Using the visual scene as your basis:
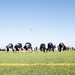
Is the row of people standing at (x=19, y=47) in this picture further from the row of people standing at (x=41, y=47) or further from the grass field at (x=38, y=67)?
the grass field at (x=38, y=67)

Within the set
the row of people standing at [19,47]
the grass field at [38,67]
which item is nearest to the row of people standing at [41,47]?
the row of people standing at [19,47]

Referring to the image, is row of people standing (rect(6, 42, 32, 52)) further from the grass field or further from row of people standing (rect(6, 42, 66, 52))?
the grass field

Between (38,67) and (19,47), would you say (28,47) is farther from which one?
(38,67)

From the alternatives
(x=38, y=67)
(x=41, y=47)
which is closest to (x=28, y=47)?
(x=41, y=47)

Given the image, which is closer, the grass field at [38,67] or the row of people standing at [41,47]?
the grass field at [38,67]

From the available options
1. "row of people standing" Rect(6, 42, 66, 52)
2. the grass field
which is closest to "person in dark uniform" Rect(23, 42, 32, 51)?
"row of people standing" Rect(6, 42, 66, 52)

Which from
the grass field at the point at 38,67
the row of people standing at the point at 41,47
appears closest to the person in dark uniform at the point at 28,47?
the row of people standing at the point at 41,47

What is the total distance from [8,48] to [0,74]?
152ft

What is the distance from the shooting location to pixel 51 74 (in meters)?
7.02

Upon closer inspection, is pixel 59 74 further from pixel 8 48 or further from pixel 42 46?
pixel 8 48

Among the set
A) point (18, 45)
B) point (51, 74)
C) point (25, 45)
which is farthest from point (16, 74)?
point (18, 45)

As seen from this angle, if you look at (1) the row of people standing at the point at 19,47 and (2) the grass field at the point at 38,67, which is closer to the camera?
(2) the grass field at the point at 38,67

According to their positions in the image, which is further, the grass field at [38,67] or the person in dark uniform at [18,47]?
the person in dark uniform at [18,47]

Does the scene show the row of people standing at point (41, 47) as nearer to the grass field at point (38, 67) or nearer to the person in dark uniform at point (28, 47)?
the person in dark uniform at point (28, 47)
